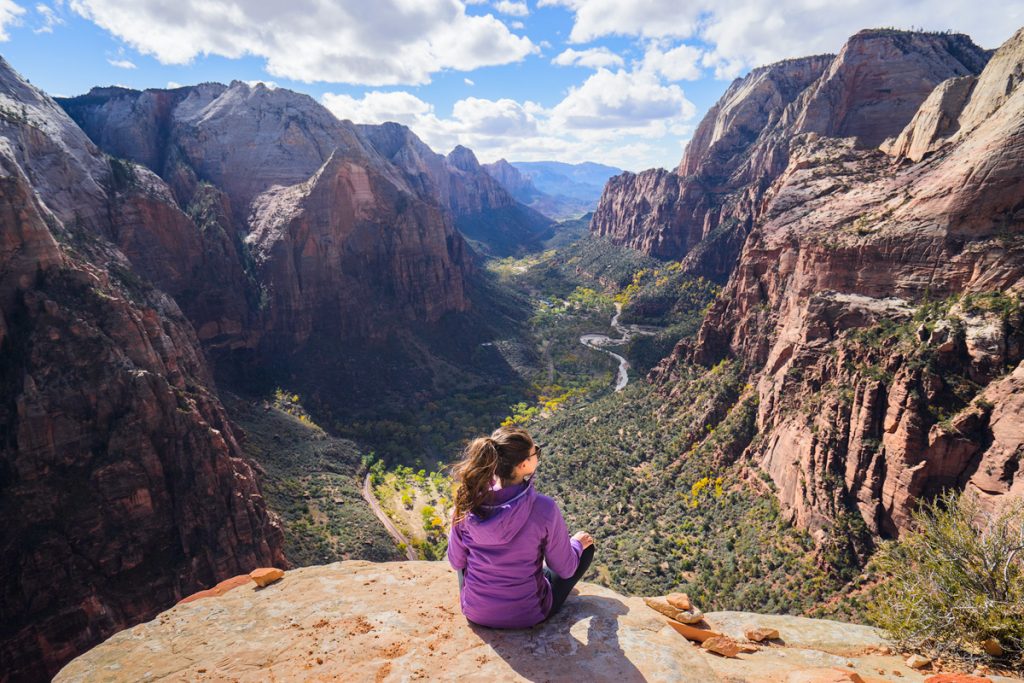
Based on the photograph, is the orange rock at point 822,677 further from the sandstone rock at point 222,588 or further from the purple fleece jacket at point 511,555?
the sandstone rock at point 222,588

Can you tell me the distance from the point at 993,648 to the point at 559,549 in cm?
771

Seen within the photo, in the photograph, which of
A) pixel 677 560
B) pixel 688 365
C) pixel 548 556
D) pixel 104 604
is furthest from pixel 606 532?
pixel 548 556

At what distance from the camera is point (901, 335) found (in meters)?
30.9

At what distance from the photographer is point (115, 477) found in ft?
95.3

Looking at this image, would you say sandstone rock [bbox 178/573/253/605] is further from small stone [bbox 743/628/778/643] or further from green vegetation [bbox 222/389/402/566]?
green vegetation [bbox 222/389/402/566]

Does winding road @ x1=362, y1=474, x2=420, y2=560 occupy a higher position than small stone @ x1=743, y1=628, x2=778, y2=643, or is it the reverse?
small stone @ x1=743, y1=628, x2=778, y2=643

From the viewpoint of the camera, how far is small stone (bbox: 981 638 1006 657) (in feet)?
27.9

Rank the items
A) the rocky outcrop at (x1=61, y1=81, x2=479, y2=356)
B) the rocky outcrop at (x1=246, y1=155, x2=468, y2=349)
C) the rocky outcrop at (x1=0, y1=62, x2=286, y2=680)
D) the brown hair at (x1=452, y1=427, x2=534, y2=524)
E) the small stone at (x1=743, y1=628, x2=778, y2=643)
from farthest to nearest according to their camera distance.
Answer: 1. the rocky outcrop at (x1=246, y1=155, x2=468, y2=349)
2. the rocky outcrop at (x1=61, y1=81, x2=479, y2=356)
3. the rocky outcrop at (x1=0, y1=62, x2=286, y2=680)
4. the small stone at (x1=743, y1=628, x2=778, y2=643)
5. the brown hair at (x1=452, y1=427, x2=534, y2=524)

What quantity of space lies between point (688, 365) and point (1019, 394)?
3902 centimetres

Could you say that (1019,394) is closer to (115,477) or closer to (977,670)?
(977,670)

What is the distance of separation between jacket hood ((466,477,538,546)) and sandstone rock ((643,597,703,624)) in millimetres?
3896

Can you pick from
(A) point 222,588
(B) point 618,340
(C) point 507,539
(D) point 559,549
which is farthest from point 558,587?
(B) point 618,340

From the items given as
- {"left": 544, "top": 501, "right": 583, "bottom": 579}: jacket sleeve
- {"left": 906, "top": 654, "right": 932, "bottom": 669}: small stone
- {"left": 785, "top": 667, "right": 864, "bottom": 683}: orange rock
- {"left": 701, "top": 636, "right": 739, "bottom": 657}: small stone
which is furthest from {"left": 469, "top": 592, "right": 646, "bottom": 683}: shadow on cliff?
{"left": 906, "top": 654, "right": 932, "bottom": 669}: small stone

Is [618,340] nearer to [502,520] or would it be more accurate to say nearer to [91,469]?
[91,469]
